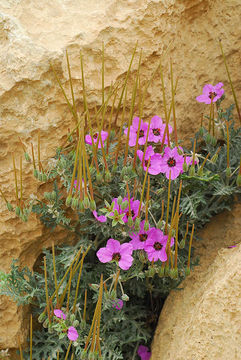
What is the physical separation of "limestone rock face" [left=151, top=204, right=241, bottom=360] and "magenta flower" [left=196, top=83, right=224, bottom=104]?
567 mm

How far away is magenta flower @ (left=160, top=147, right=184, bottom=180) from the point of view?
1921 millimetres

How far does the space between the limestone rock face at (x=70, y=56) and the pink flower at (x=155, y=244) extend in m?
0.59

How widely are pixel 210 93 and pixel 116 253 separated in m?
0.97

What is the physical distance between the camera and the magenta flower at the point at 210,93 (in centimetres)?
219

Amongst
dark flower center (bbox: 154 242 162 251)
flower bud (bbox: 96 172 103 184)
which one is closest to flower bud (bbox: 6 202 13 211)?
flower bud (bbox: 96 172 103 184)

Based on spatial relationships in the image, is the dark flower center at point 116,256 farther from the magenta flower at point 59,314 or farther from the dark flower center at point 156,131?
the dark flower center at point 156,131

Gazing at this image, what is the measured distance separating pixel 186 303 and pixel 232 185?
0.63 m

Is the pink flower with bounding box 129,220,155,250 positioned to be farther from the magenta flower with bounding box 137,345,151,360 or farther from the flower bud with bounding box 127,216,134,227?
the magenta flower with bounding box 137,345,151,360

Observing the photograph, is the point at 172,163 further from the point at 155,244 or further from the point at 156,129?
the point at 155,244

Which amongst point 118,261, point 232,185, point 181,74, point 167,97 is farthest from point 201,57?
point 118,261

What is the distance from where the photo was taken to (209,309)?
164cm

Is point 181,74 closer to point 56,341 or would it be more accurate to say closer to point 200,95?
point 200,95

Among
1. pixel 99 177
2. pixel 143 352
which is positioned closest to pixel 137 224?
pixel 99 177

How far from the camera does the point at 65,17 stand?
85.7 inches
